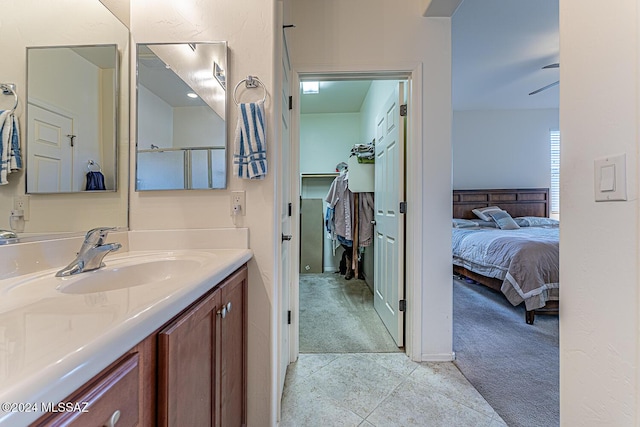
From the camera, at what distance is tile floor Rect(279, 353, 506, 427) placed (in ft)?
4.51

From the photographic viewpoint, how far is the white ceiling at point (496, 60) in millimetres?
2467

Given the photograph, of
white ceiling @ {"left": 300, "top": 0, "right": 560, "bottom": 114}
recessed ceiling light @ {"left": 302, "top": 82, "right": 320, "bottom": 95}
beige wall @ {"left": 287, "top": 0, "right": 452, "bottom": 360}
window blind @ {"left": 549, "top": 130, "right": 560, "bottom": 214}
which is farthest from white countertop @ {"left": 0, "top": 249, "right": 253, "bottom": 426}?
window blind @ {"left": 549, "top": 130, "right": 560, "bottom": 214}

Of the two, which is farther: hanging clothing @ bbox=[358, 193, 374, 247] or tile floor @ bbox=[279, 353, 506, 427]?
hanging clothing @ bbox=[358, 193, 374, 247]

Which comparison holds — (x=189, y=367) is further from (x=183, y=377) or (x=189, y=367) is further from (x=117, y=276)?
(x=117, y=276)

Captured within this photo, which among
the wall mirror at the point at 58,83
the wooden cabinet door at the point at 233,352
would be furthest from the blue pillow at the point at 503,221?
the wall mirror at the point at 58,83

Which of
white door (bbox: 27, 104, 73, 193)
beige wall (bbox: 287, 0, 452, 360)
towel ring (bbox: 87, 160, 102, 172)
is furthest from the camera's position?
beige wall (bbox: 287, 0, 452, 360)

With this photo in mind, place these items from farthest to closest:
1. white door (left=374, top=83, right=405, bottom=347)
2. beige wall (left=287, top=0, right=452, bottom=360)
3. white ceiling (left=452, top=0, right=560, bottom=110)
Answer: white ceiling (left=452, top=0, right=560, bottom=110) < white door (left=374, top=83, right=405, bottom=347) < beige wall (left=287, top=0, right=452, bottom=360)

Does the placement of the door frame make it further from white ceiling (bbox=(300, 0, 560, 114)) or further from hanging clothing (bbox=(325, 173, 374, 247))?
hanging clothing (bbox=(325, 173, 374, 247))

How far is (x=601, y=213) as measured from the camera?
71 centimetres

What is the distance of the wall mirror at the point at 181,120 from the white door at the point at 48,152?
27 centimetres

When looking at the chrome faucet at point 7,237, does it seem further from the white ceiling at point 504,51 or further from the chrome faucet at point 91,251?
the white ceiling at point 504,51

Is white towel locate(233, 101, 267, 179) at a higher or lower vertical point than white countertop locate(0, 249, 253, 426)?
higher

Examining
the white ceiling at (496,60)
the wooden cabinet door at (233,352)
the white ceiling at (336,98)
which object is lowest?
the wooden cabinet door at (233,352)

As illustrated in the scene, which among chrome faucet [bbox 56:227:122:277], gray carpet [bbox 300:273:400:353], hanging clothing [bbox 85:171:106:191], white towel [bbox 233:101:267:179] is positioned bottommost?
gray carpet [bbox 300:273:400:353]
